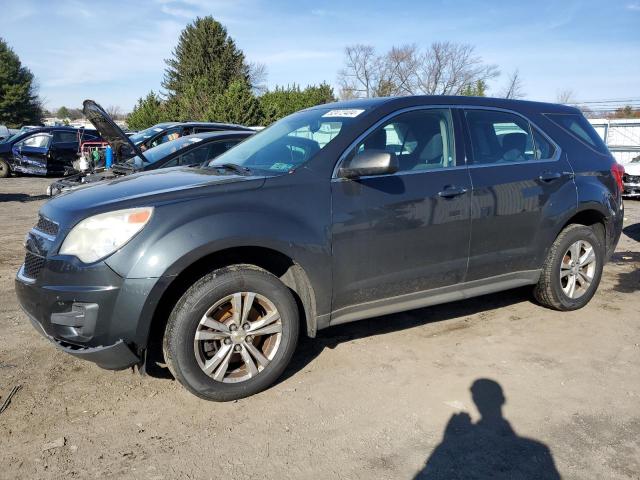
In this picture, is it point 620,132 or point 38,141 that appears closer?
point 38,141

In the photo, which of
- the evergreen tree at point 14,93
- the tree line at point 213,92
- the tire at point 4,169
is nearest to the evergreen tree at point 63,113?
the evergreen tree at point 14,93

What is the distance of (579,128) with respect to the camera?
493 centimetres

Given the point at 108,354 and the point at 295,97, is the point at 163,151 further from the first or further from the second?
the point at 295,97

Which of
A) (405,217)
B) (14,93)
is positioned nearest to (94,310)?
(405,217)

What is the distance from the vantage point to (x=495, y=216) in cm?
413

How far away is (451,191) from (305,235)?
4.00ft

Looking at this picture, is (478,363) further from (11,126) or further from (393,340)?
(11,126)

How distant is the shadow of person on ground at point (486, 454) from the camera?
2629 mm

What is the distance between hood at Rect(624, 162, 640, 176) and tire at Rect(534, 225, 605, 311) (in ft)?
34.7

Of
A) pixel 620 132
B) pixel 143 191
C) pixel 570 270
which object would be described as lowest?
pixel 570 270

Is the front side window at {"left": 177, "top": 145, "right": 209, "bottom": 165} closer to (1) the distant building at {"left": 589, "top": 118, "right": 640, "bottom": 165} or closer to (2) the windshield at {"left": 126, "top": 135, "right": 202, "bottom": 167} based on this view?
(2) the windshield at {"left": 126, "top": 135, "right": 202, "bottom": 167}

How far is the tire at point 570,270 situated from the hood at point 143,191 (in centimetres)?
276

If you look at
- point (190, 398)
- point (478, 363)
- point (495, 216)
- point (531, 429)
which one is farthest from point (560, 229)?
point (190, 398)

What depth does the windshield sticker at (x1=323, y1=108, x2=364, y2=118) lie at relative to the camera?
153 inches
